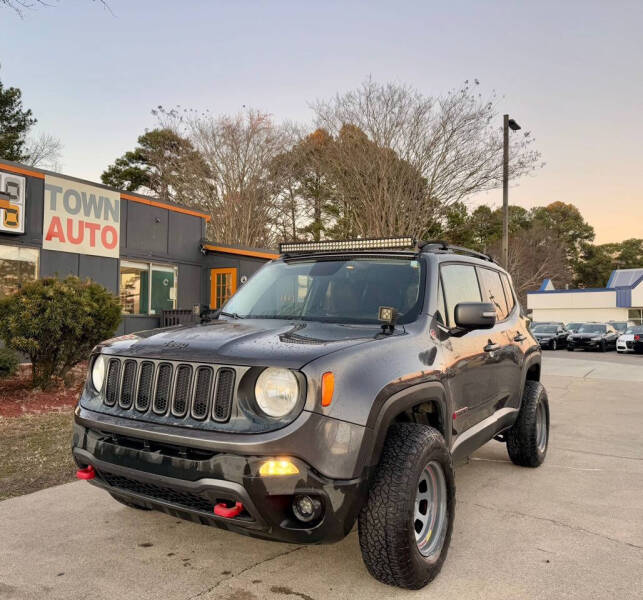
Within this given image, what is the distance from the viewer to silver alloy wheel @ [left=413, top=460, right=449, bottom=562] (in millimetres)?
2986

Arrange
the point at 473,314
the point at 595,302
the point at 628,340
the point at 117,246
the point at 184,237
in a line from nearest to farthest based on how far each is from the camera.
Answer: the point at 473,314 < the point at 117,246 < the point at 184,237 < the point at 628,340 < the point at 595,302

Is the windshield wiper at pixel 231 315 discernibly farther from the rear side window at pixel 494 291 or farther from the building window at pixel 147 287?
the building window at pixel 147 287

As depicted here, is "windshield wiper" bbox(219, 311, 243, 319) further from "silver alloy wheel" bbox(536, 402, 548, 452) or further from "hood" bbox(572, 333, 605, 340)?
"hood" bbox(572, 333, 605, 340)

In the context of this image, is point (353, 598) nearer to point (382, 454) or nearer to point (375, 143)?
point (382, 454)

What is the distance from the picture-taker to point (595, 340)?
28562 mm

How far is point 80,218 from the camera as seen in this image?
1355 centimetres

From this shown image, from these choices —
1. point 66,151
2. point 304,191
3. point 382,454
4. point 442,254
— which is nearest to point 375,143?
point 304,191

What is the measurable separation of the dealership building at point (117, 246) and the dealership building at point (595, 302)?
3701 cm

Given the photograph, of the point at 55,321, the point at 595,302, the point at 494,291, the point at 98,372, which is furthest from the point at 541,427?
the point at 595,302

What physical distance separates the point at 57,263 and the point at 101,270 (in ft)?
4.04

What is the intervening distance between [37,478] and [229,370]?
311cm

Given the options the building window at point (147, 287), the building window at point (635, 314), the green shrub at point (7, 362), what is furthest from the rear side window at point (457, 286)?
the building window at point (635, 314)

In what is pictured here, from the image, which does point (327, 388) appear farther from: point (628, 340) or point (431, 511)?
point (628, 340)

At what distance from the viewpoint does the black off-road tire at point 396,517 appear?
2.62m
